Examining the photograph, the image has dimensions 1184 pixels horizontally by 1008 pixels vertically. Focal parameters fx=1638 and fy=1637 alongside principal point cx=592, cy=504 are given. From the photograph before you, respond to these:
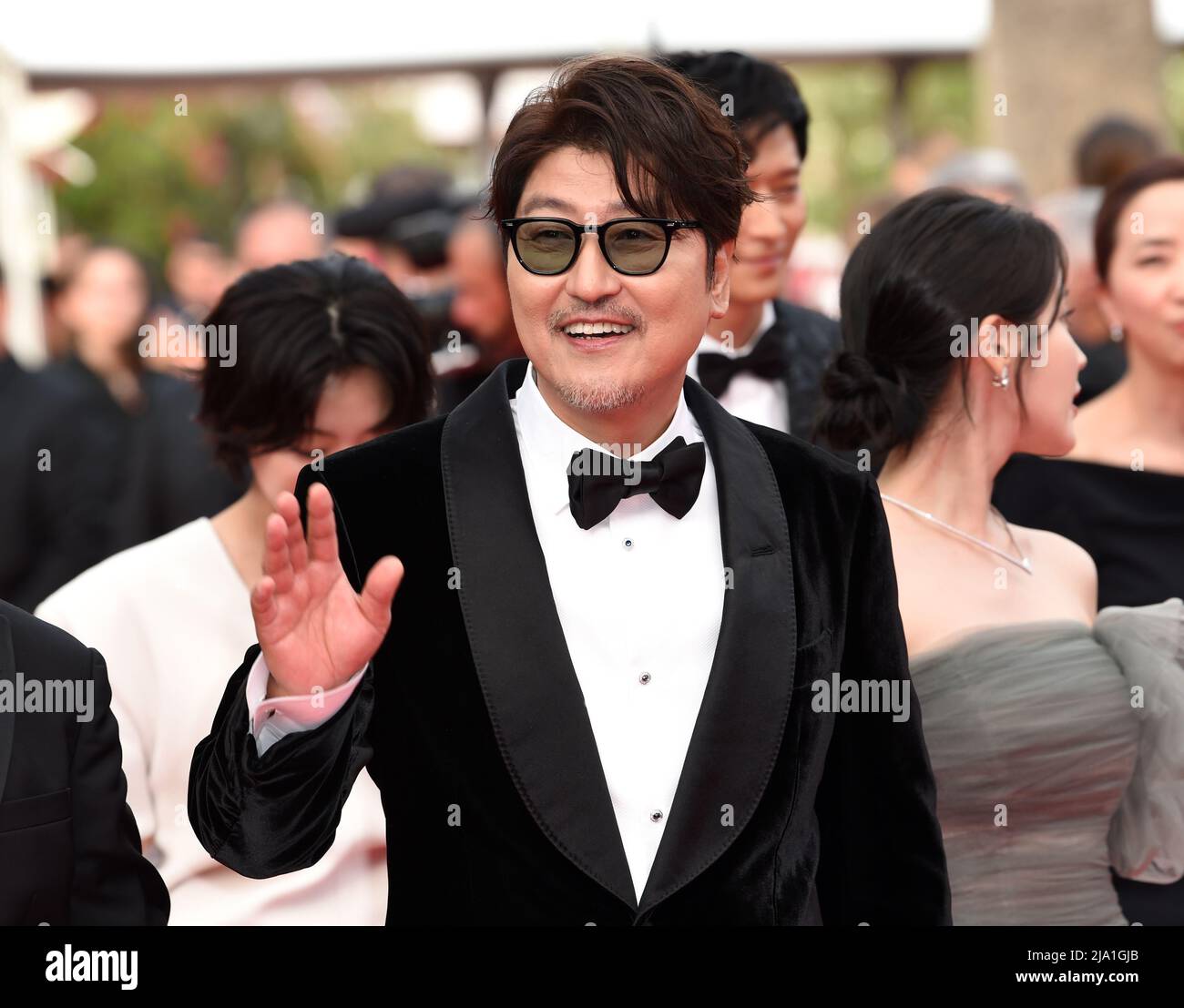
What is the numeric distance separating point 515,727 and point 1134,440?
7.36 feet

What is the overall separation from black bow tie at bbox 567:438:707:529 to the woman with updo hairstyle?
1362mm

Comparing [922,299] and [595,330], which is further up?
[922,299]

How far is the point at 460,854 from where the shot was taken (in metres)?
2.30

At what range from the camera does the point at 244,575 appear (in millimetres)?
3307

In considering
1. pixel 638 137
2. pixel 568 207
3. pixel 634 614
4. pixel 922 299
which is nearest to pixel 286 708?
pixel 634 614

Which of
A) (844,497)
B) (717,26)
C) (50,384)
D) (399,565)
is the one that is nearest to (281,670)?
(399,565)

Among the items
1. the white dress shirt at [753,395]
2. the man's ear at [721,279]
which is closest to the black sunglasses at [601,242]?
the man's ear at [721,279]

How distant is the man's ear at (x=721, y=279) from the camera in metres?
2.63

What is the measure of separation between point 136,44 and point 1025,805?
30.0 feet

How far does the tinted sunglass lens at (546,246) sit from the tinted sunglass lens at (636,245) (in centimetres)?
6

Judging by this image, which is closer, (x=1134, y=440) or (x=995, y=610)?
(x=995, y=610)

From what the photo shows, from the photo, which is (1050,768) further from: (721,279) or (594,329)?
(594,329)

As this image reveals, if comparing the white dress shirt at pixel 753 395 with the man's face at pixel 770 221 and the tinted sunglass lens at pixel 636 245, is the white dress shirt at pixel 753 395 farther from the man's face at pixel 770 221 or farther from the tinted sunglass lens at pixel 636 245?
the tinted sunglass lens at pixel 636 245

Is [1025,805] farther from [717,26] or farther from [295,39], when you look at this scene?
[295,39]
